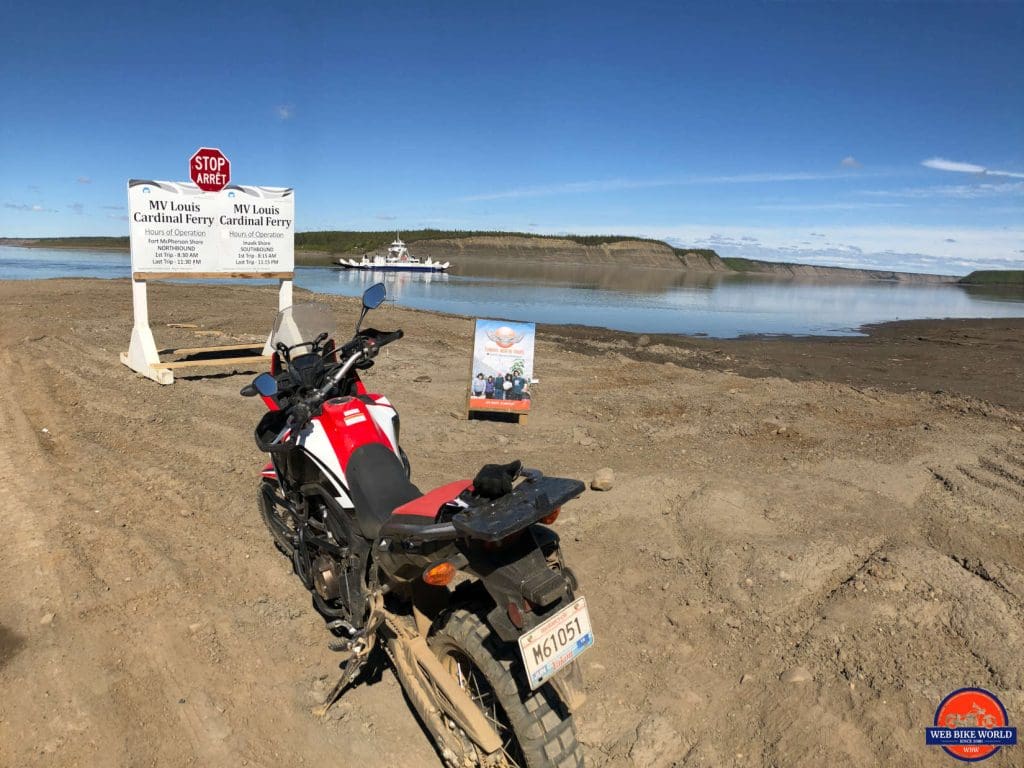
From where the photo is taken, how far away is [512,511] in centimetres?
225

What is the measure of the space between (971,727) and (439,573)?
2.69m

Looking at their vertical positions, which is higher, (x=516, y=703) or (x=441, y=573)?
(x=441, y=573)

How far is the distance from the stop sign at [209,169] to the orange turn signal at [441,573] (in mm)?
9042

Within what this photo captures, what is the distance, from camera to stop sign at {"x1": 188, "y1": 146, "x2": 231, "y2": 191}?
364 inches

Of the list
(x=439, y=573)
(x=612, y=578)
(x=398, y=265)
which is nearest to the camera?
(x=439, y=573)

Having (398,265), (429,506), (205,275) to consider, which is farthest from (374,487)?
(398,265)

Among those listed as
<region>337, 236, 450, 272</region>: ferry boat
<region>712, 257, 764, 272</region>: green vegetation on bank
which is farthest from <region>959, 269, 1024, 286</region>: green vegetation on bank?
<region>337, 236, 450, 272</region>: ferry boat

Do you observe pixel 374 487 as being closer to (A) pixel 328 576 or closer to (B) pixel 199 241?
(A) pixel 328 576

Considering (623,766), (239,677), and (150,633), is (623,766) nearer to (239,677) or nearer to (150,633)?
(239,677)

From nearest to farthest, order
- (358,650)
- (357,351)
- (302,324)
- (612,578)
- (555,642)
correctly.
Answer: (555,642)
(358,650)
(357,351)
(302,324)
(612,578)

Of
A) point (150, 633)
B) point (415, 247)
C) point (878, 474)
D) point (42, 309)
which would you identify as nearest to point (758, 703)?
point (150, 633)

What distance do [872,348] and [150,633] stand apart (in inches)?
766

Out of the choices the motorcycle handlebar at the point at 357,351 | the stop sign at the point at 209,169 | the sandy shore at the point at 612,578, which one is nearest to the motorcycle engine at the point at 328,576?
the sandy shore at the point at 612,578

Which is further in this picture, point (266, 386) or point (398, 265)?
point (398, 265)
